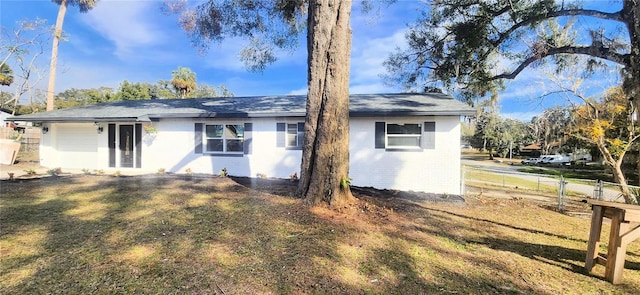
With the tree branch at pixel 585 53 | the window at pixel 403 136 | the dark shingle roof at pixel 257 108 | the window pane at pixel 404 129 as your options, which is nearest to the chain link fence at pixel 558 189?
the window at pixel 403 136

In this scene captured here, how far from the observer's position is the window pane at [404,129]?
9758mm

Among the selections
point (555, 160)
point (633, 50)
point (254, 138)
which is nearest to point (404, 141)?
point (254, 138)

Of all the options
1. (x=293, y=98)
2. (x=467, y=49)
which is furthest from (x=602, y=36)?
(x=293, y=98)

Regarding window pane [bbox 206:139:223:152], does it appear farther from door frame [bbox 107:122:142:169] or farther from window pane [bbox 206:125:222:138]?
door frame [bbox 107:122:142:169]

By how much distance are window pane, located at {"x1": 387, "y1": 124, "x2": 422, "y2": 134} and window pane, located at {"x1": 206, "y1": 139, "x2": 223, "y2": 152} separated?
641cm

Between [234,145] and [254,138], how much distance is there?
934 mm

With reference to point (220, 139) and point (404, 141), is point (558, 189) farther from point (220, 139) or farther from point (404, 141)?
point (220, 139)

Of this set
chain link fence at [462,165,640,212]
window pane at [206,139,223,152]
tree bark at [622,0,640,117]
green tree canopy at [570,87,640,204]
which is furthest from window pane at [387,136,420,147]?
green tree canopy at [570,87,640,204]

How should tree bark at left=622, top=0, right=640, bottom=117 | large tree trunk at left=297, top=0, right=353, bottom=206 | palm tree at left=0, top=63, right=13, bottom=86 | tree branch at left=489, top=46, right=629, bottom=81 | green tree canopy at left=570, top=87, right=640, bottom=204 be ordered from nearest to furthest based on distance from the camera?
1. tree bark at left=622, top=0, right=640, bottom=117
2. tree branch at left=489, top=46, right=629, bottom=81
3. large tree trunk at left=297, top=0, right=353, bottom=206
4. green tree canopy at left=570, top=87, right=640, bottom=204
5. palm tree at left=0, top=63, right=13, bottom=86

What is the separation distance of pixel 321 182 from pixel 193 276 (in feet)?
9.60

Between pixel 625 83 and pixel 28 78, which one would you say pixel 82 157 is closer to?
pixel 28 78

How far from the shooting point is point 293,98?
44.3 feet

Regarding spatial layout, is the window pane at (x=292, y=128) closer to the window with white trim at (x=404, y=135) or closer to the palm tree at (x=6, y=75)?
the window with white trim at (x=404, y=135)

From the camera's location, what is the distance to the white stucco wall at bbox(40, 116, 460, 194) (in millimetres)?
9547
